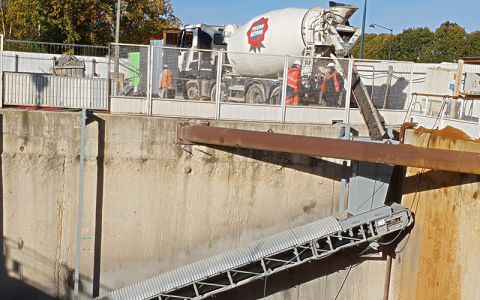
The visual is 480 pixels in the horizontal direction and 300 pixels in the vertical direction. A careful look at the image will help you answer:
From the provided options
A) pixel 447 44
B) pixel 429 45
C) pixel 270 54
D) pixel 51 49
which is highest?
pixel 429 45

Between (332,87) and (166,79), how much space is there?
13.2 ft

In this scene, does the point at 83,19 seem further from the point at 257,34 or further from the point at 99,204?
the point at 99,204

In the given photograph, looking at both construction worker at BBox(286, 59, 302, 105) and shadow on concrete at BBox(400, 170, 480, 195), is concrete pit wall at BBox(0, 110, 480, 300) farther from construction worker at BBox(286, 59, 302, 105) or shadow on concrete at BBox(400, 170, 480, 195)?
construction worker at BBox(286, 59, 302, 105)

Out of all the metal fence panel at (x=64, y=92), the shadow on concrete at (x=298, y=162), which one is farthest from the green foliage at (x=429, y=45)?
the metal fence panel at (x=64, y=92)

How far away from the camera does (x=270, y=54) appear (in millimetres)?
13836

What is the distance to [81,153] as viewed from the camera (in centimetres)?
1188

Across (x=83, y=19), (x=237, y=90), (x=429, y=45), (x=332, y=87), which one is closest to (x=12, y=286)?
(x=237, y=90)

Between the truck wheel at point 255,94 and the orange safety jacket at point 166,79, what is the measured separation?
1.85 metres

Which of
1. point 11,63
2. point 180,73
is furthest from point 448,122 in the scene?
point 11,63

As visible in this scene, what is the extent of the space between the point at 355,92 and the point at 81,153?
6.58 m

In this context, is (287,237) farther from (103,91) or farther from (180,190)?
(103,91)

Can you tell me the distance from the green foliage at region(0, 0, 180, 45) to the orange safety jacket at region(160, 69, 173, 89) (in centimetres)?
2249

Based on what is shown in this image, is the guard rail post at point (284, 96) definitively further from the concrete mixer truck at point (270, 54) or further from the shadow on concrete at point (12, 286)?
the shadow on concrete at point (12, 286)

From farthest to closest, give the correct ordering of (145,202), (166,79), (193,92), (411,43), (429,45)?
(411,43), (429,45), (193,92), (166,79), (145,202)
